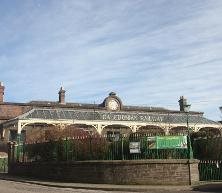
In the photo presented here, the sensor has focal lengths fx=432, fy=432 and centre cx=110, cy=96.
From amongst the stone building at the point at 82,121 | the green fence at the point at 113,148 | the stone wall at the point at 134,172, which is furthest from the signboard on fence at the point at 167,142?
the stone building at the point at 82,121

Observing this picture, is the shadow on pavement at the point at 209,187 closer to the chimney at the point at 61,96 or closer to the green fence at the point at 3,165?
the green fence at the point at 3,165

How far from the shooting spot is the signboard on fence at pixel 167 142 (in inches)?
834

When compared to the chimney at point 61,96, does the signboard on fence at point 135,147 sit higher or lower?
lower

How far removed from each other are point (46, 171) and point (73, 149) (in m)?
2.52

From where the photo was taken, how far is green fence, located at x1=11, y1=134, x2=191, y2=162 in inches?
834

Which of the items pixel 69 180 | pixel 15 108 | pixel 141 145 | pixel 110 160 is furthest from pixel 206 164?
pixel 15 108

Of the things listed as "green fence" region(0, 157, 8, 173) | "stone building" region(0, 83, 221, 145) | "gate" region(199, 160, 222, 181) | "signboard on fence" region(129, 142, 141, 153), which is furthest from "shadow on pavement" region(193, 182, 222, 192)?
"stone building" region(0, 83, 221, 145)

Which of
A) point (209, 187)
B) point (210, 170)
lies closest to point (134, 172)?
point (210, 170)

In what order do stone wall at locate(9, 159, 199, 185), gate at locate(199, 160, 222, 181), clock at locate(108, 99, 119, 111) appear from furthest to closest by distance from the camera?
clock at locate(108, 99, 119, 111)
gate at locate(199, 160, 222, 181)
stone wall at locate(9, 159, 199, 185)

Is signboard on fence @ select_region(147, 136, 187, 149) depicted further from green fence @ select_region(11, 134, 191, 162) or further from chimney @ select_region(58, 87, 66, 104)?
chimney @ select_region(58, 87, 66, 104)

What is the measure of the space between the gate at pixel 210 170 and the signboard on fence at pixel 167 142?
135 centimetres

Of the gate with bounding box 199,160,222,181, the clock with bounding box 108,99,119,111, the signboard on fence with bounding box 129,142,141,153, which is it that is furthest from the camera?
the clock with bounding box 108,99,119,111

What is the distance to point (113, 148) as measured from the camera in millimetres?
22297

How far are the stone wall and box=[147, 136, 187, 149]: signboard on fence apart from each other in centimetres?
112
